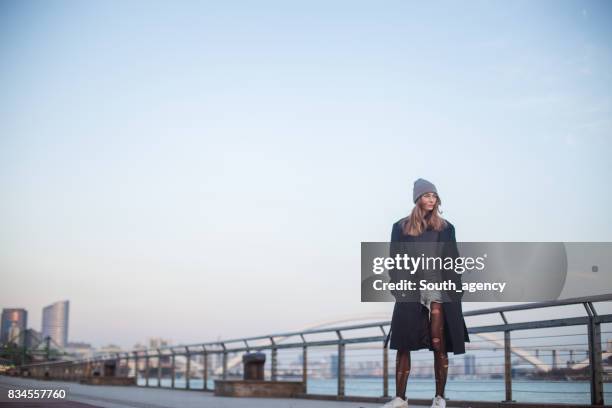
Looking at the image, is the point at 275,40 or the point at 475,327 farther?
the point at 275,40

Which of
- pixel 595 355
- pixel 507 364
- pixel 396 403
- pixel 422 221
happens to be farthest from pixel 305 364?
pixel 422 221

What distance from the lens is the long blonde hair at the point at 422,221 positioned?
577cm

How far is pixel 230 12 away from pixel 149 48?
2.90 metres

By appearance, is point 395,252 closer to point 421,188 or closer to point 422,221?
point 422,221

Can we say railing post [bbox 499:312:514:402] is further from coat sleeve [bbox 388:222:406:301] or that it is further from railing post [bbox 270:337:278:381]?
railing post [bbox 270:337:278:381]

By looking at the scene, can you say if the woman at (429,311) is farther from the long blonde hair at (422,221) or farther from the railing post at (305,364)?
the railing post at (305,364)

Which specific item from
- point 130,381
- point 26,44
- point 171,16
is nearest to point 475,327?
point 26,44

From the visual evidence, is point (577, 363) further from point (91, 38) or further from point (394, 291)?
point (91, 38)

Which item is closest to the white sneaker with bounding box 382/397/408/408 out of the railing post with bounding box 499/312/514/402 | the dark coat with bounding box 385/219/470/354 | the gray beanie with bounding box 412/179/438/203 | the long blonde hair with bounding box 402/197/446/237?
the dark coat with bounding box 385/219/470/354

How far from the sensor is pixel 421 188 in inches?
231

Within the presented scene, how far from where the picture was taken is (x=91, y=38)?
2078 centimetres

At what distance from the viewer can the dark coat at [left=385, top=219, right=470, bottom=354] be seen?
5.57 meters

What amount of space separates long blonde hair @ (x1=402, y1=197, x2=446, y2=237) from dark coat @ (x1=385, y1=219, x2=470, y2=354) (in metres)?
0.06

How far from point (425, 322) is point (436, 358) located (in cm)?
28
